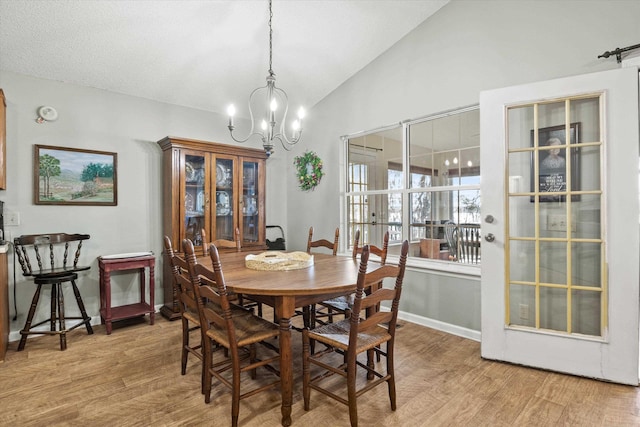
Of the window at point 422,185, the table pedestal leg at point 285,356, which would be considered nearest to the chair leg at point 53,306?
the table pedestal leg at point 285,356

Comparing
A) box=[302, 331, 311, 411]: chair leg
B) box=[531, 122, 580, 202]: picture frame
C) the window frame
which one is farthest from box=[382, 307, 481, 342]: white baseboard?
box=[302, 331, 311, 411]: chair leg

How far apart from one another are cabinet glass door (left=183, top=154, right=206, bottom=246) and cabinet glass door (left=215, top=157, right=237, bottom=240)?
162 millimetres

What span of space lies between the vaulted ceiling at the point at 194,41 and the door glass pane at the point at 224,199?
826mm

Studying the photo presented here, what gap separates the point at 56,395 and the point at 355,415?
1829 millimetres

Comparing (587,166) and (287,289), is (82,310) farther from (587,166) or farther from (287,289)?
(587,166)

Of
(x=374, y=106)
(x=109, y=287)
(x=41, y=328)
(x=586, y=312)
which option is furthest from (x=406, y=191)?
(x=41, y=328)

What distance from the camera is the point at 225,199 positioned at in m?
3.68

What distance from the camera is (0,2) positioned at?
222cm

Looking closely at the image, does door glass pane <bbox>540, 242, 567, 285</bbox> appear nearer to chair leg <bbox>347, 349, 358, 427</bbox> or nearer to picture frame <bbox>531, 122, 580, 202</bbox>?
picture frame <bbox>531, 122, 580, 202</bbox>

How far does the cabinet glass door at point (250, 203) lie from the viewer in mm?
3826

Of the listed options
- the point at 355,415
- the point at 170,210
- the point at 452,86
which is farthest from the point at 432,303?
the point at 170,210

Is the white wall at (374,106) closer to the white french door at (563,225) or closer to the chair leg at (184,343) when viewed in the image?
the white french door at (563,225)

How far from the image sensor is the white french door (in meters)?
2.07

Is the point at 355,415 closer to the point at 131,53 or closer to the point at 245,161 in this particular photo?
the point at 245,161
